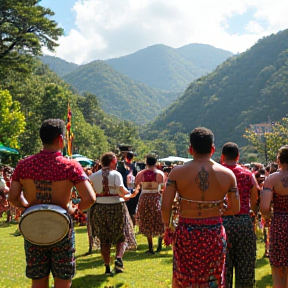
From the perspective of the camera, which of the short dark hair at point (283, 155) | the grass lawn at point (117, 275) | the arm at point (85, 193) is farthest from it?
the grass lawn at point (117, 275)

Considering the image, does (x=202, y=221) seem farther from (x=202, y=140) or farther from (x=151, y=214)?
(x=151, y=214)

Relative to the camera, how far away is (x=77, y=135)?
58188 millimetres

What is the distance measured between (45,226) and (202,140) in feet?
5.31

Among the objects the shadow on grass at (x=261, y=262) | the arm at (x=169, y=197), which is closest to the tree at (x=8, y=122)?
the shadow on grass at (x=261, y=262)

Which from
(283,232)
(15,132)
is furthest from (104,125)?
(283,232)

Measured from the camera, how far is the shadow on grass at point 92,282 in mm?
6316

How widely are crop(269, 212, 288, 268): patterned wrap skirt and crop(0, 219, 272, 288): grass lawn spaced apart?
1.78 meters

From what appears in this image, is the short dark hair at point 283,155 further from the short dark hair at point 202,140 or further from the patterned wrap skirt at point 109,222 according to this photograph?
the patterned wrap skirt at point 109,222

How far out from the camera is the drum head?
3.81 metres

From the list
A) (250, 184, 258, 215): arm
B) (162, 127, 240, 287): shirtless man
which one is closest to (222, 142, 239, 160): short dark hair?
(250, 184, 258, 215): arm

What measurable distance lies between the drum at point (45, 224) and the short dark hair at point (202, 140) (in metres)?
1.35

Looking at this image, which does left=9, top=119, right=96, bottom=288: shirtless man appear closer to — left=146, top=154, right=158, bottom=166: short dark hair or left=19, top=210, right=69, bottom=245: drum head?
left=19, top=210, right=69, bottom=245: drum head

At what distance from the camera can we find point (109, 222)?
6.78m

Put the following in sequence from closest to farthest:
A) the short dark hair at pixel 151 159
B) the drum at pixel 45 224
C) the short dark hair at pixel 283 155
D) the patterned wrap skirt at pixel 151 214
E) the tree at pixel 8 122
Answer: the drum at pixel 45 224 < the short dark hair at pixel 283 155 < the short dark hair at pixel 151 159 < the patterned wrap skirt at pixel 151 214 < the tree at pixel 8 122
